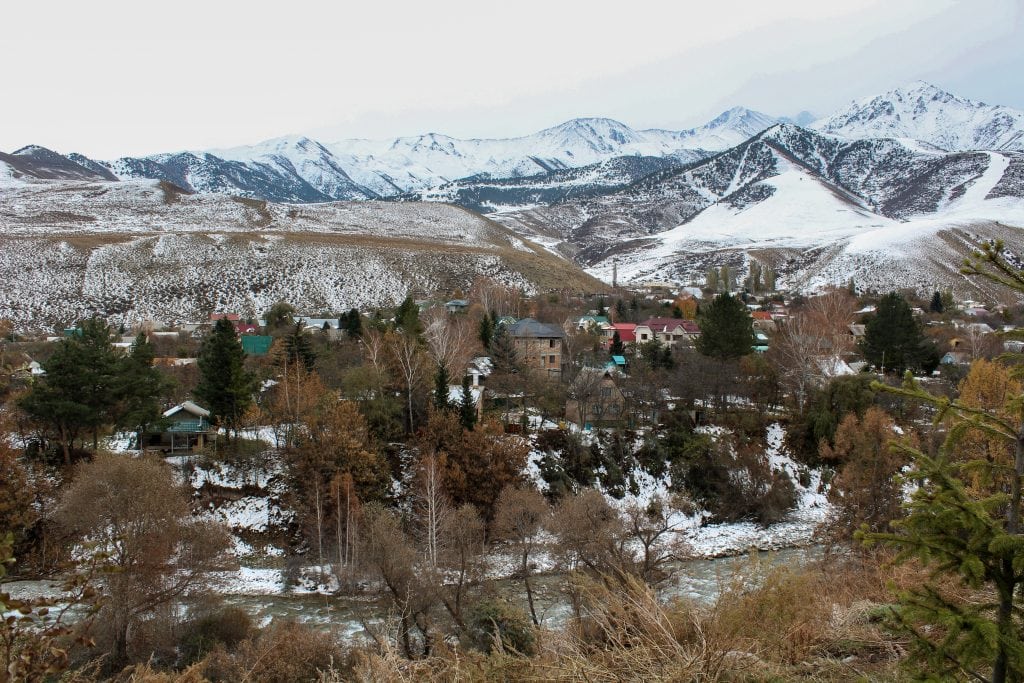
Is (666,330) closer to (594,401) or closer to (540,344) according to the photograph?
(540,344)

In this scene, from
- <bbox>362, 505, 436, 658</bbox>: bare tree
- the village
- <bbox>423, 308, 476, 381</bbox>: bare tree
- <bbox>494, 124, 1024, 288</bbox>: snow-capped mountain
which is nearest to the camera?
<bbox>362, 505, 436, 658</bbox>: bare tree

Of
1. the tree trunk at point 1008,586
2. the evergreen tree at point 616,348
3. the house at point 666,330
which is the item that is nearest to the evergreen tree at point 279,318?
the evergreen tree at point 616,348

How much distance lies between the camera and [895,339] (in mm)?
38875

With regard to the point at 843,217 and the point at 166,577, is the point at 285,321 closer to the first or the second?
the point at 166,577

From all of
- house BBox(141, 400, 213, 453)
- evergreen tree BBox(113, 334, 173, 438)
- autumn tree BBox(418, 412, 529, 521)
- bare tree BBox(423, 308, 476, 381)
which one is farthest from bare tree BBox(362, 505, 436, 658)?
house BBox(141, 400, 213, 453)

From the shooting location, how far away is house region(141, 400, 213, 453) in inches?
1079

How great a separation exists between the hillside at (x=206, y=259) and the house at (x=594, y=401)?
4473cm

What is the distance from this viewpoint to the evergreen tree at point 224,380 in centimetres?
2648

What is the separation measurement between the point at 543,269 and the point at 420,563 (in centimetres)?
7783

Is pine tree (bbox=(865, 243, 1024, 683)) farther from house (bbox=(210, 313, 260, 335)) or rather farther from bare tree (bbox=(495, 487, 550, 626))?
house (bbox=(210, 313, 260, 335))

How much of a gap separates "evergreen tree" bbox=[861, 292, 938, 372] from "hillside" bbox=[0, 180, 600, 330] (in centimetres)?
4834

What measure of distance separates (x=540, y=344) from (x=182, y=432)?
68.6ft

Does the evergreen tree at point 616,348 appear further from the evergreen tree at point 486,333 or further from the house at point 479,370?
the house at point 479,370

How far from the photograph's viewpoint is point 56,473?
23828 mm
